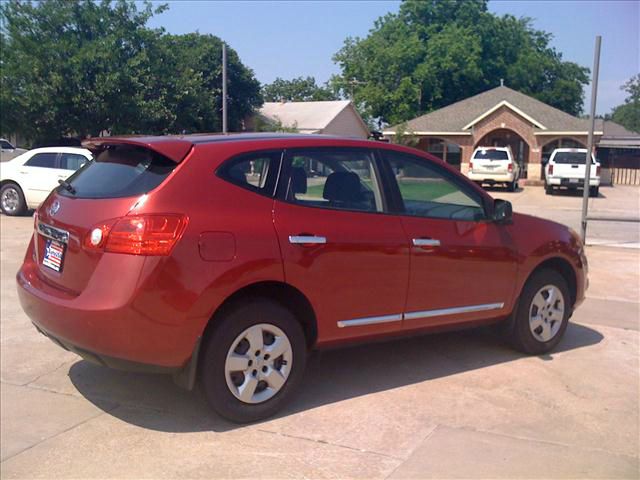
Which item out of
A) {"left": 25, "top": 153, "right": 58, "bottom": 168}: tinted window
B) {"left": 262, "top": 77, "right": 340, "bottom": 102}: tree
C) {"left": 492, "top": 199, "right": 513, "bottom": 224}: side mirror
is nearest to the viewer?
{"left": 492, "top": 199, "right": 513, "bottom": 224}: side mirror

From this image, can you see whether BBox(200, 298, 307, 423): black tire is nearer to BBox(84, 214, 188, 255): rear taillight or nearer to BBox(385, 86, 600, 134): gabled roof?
BBox(84, 214, 188, 255): rear taillight

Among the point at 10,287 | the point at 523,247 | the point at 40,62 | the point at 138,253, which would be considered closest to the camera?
the point at 138,253

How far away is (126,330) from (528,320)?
3416 mm

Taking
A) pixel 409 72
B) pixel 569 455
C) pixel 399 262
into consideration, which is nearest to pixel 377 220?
pixel 399 262

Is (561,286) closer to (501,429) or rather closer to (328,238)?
(501,429)

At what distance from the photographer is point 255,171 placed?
421 centimetres

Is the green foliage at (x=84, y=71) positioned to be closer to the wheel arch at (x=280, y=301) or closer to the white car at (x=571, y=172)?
the white car at (x=571, y=172)

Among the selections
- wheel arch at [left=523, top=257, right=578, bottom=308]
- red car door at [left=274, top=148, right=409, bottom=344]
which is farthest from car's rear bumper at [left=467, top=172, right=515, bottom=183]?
red car door at [left=274, top=148, right=409, bottom=344]

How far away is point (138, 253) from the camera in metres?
3.65

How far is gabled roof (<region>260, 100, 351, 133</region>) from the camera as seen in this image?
32.5m

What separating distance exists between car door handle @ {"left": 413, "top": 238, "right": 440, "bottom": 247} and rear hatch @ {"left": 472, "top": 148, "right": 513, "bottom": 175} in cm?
2348

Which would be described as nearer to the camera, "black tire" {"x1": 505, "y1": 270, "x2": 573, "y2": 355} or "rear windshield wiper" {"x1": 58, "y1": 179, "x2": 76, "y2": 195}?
"rear windshield wiper" {"x1": 58, "y1": 179, "x2": 76, "y2": 195}

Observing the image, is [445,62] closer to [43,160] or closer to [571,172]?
[571,172]

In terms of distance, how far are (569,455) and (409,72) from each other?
5130 centimetres
